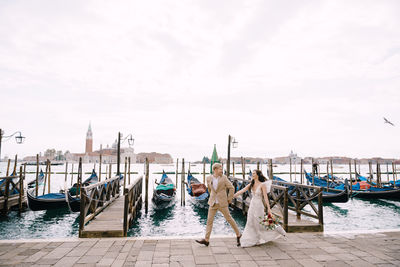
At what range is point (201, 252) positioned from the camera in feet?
14.5

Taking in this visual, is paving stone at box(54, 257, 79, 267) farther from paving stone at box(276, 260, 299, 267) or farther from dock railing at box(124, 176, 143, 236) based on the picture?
paving stone at box(276, 260, 299, 267)

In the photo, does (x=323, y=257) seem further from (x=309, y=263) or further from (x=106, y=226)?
(x=106, y=226)

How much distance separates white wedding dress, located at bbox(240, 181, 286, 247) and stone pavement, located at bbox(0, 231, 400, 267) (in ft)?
0.49

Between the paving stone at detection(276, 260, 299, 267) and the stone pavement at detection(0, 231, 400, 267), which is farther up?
the paving stone at detection(276, 260, 299, 267)

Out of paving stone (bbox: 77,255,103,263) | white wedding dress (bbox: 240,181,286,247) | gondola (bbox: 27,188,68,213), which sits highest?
white wedding dress (bbox: 240,181,286,247)

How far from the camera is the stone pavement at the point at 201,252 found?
157 inches

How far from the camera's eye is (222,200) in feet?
15.8

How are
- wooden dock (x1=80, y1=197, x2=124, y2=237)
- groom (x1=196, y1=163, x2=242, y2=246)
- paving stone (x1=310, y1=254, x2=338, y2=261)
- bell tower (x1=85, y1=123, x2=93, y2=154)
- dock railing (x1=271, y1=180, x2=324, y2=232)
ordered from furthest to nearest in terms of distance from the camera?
1. bell tower (x1=85, y1=123, x2=93, y2=154)
2. dock railing (x1=271, y1=180, x2=324, y2=232)
3. wooden dock (x1=80, y1=197, x2=124, y2=237)
4. groom (x1=196, y1=163, x2=242, y2=246)
5. paving stone (x1=310, y1=254, x2=338, y2=261)

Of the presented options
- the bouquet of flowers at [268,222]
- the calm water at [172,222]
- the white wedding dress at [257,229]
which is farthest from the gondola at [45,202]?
the bouquet of flowers at [268,222]

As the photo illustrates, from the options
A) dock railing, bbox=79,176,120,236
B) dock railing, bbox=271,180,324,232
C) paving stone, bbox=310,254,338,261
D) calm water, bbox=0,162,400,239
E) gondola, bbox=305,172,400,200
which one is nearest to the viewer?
paving stone, bbox=310,254,338,261

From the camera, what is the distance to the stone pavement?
3980mm

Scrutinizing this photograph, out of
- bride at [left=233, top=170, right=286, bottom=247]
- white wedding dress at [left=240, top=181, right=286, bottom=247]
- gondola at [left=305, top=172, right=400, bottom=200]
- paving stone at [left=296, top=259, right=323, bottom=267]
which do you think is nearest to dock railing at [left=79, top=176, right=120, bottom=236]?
bride at [left=233, top=170, right=286, bottom=247]

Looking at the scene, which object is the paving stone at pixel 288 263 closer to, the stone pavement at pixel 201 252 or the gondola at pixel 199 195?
the stone pavement at pixel 201 252

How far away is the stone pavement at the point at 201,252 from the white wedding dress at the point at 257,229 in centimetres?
15
